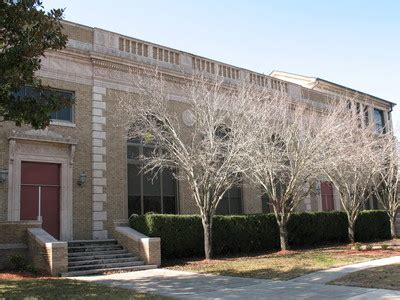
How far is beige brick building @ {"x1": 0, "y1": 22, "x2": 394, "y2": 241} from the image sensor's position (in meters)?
17.6

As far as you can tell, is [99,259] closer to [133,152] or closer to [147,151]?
[133,152]

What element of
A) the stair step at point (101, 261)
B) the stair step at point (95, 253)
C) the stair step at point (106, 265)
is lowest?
the stair step at point (106, 265)

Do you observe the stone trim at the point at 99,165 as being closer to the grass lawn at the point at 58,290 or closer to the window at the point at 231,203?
the grass lawn at the point at 58,290

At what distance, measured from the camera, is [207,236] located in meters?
17.7

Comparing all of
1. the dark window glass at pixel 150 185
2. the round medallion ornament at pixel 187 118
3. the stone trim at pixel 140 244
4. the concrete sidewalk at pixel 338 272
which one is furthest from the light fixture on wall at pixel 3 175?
the concrete sidewalk at pixel 338 272

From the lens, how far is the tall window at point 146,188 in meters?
20.7

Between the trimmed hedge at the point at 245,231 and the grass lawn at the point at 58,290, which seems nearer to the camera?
the grass lawn at the point at 58,290

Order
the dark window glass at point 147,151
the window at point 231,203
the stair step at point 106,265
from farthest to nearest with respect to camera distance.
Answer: the window at point 231,203
the dark window glass at point 147,151
the stair step at point 106,265

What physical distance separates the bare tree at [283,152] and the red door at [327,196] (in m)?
9.55

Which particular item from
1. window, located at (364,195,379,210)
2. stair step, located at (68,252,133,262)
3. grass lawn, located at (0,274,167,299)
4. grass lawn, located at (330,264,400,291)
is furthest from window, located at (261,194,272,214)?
grass lawn, located at (0,274,167,299)

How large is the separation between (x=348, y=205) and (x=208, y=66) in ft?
34.0

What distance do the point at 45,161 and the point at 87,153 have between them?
1757 mm

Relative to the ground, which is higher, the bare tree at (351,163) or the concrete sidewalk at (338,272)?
the bare tree at (351,163)

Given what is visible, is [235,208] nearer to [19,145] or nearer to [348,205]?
[348,205]
